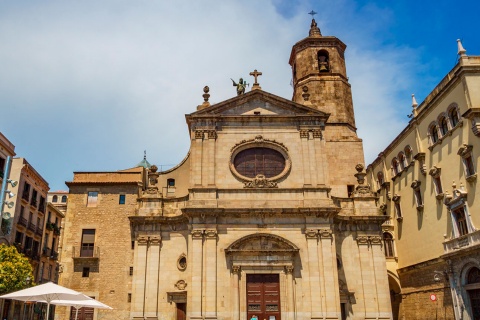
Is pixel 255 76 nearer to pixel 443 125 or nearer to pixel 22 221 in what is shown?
pixel 443 125

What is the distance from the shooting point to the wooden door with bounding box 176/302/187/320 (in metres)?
25.1

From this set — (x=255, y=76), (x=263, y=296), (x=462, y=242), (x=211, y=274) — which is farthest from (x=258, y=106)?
(x=462, y=242)

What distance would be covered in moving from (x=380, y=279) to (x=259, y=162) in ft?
32.1

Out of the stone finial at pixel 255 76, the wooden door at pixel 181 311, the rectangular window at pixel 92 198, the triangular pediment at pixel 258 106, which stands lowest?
the wooden door at pixel 181 311

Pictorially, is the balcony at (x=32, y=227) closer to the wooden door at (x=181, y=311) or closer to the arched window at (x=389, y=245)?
the wooden door at (x=181, y=311)

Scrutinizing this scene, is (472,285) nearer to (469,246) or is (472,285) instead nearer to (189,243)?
(469,246)

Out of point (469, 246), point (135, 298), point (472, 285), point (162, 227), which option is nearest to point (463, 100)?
point (469, 246)

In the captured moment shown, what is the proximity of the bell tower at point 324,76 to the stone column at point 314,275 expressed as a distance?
1177cm

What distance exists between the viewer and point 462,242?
23.9 metres

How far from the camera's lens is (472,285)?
920 inches

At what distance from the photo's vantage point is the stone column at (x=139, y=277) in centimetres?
2484

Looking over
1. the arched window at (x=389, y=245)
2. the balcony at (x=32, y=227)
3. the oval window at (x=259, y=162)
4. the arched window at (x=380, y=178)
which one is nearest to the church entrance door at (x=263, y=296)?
the oval window at (x=259, y=162)

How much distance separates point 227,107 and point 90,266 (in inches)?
539

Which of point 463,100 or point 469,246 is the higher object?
point 463,100
